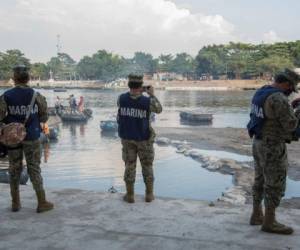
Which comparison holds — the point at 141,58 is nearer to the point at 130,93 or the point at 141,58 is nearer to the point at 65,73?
the point at 65,73

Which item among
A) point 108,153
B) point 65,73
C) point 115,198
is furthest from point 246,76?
point 115,198

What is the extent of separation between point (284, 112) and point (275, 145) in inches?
15.8

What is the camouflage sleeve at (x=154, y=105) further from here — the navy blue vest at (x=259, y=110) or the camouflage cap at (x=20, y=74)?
the camouflage cap at (x=20, y=74)

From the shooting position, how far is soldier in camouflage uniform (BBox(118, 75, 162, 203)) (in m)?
5.97

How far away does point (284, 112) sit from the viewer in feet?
14.8

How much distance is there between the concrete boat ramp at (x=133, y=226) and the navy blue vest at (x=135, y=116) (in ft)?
3.31

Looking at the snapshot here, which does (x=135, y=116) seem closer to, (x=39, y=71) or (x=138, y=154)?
(x=138, y=154)

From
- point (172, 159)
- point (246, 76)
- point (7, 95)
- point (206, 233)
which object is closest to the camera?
point (206, 233)

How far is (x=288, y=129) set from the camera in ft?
14.9

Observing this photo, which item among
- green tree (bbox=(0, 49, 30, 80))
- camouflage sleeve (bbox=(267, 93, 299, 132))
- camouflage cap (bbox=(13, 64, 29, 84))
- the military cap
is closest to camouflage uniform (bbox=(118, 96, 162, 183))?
the military cap

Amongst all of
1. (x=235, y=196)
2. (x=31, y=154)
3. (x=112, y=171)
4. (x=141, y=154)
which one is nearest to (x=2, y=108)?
(x=31, y=154)

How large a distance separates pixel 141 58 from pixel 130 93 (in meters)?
192

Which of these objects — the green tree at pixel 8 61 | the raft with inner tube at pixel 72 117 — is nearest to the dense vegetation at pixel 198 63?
the green tree at pixel 8 61

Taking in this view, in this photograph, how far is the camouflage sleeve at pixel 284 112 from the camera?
452 centimetres
